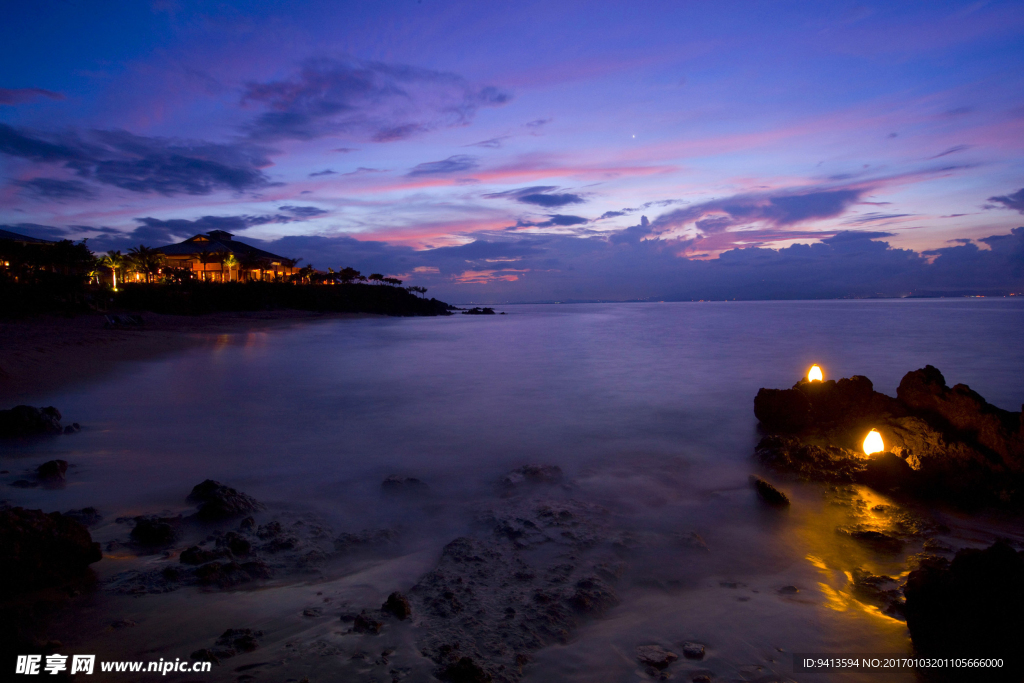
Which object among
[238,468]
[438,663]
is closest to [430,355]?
[238,468]

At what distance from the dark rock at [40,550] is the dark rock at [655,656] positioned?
3.69 metres

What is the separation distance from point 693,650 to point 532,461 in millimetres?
3977

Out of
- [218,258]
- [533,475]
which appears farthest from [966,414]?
[218,258]

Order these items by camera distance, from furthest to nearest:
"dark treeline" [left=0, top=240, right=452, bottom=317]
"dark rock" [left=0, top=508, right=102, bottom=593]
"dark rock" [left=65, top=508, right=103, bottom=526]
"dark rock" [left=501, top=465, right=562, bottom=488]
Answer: "dark treeline" [left=0, top=240, right=452, bottom=317] → "dark rock" [left=501, top=465, right=562, bottom=488] → "dark rock" [left=65, top=508, right=103, bottom=526] → "dark rock" [left=0, top=508, right=102, bottom=593]

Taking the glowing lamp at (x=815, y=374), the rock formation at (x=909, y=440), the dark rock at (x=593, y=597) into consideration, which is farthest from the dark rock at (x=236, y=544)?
the glowing lamp at (x=815, y=374)

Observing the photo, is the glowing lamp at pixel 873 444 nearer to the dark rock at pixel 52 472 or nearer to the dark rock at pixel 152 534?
the dark rock at pixel 152 534

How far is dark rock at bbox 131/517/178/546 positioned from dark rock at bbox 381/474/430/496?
6.69ft

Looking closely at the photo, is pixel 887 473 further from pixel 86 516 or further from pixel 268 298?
pixel 268 298

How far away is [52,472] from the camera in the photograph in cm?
512

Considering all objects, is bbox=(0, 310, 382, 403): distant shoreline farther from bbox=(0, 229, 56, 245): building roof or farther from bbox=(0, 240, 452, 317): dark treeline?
bbox=(0, 229, 56, 245): building roof

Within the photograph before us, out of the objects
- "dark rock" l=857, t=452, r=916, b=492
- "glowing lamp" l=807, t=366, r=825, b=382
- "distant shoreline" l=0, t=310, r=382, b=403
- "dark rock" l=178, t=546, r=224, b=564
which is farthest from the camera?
"distant shoreline" l=0, t=310, r=382, b=403

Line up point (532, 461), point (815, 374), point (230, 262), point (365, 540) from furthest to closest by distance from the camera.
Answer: point (230, 262)
point (815, 374)
point (532, 461)
point (365, 540)

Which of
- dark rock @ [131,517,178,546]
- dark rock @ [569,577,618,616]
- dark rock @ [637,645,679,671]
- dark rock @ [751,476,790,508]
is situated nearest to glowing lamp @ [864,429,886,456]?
dark rock @ [751,476,790,508]

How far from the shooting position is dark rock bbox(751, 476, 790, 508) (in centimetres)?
505
